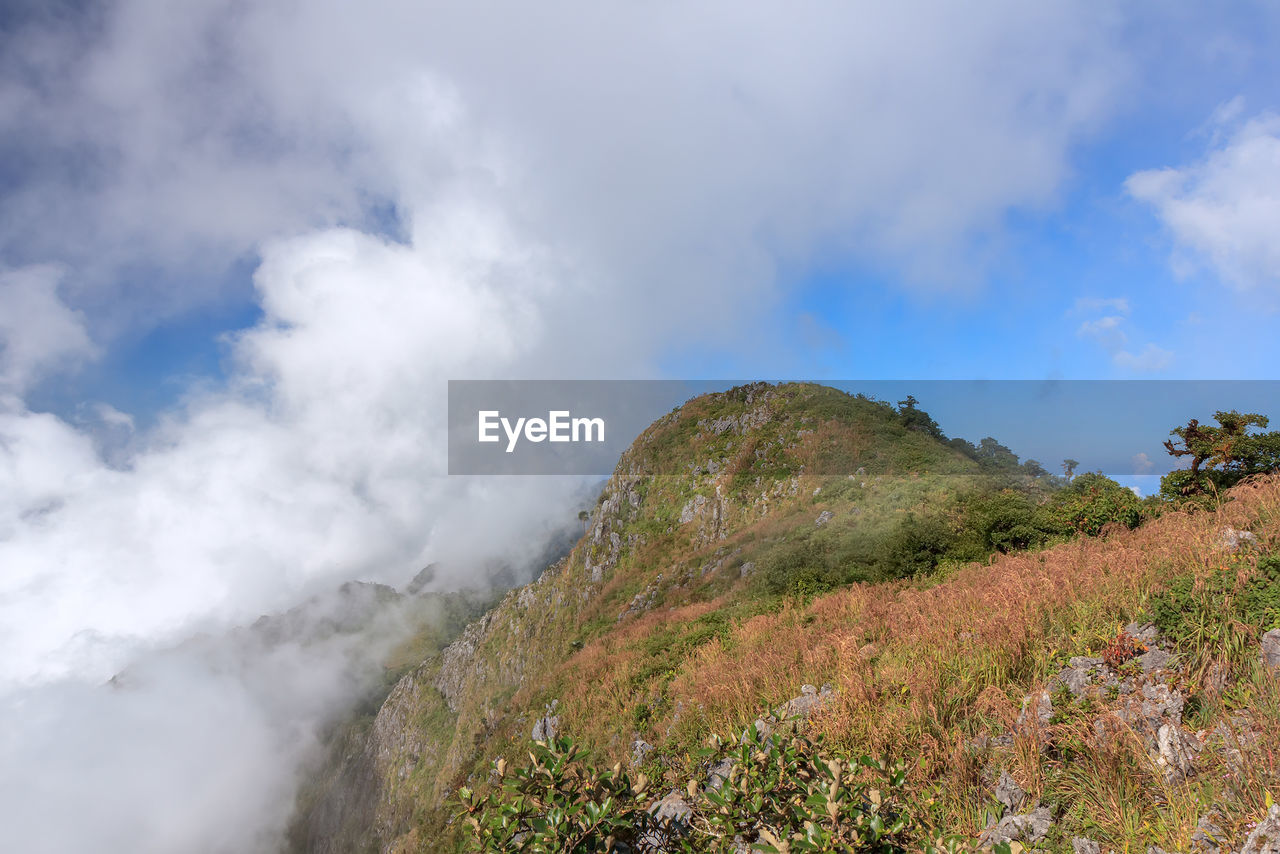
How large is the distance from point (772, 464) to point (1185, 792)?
27.3 metres

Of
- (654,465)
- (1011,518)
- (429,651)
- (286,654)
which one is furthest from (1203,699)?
(286,654)

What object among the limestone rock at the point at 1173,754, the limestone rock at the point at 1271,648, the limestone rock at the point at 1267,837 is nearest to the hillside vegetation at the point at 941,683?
the limestone rock at the point at 1173,754

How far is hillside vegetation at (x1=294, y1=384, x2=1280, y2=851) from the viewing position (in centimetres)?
370

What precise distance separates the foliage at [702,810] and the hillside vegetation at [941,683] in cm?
3

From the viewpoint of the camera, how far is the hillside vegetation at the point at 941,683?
12.1 feet

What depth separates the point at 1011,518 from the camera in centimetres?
1457

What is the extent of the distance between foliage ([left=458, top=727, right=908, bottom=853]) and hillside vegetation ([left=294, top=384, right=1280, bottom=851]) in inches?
1.0

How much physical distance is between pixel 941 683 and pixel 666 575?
20.8 metres

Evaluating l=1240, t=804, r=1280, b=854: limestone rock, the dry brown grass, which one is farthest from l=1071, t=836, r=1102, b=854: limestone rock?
l=1240, t=804, r=1280, b=854: limestone rock

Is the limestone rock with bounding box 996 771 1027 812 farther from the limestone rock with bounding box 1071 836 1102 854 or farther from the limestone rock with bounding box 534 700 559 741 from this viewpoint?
the limestone rock with bounding box 534 700 559 741

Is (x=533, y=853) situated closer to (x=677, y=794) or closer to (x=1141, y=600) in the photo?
(x=677, y=794)

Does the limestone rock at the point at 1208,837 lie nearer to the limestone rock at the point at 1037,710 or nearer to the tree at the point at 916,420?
the limestone rock at the point at 1037,710

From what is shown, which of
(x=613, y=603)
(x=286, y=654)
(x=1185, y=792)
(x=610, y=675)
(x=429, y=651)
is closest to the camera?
(x=1185, y=792)

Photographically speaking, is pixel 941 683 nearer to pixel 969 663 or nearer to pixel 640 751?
pixel 969 663
